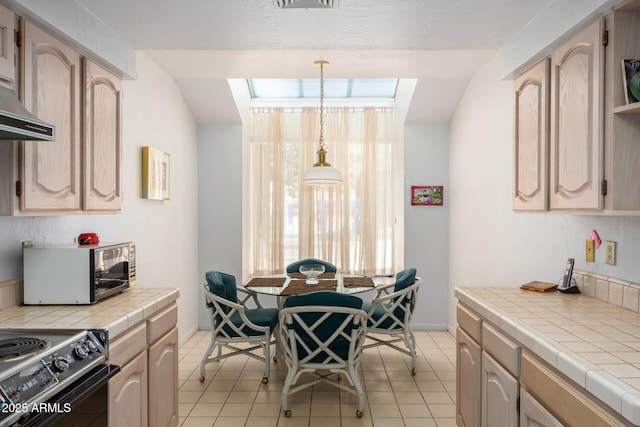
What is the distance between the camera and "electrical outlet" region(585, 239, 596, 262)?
225 cm

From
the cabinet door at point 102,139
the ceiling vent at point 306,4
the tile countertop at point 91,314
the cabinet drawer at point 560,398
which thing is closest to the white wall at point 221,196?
the cabinet door at point 102,139

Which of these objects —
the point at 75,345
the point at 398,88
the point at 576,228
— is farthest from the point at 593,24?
the point at 398,88

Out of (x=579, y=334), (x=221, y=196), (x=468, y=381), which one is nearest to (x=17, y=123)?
(x=579, y=334)

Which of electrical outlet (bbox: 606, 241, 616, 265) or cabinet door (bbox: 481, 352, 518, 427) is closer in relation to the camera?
cabinet door (bbox: 481, 352, 518, 427)

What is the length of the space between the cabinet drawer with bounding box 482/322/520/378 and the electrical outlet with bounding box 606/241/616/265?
2.33 feet

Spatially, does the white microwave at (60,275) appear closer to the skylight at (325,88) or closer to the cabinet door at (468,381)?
the cabinet door at (468,381)

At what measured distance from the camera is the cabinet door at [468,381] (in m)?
2.12

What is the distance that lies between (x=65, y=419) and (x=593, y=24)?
241cm

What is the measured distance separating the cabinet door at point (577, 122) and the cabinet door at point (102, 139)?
223 cm

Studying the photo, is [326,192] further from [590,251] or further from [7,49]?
[7,49]

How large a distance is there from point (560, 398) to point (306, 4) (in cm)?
186

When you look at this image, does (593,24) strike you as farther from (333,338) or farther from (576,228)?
(333,338)

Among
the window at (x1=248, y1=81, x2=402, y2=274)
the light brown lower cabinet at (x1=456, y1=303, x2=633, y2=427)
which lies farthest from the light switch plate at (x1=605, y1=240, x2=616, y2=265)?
the window at (x1=248, y1=81, x2=402, y2=274)

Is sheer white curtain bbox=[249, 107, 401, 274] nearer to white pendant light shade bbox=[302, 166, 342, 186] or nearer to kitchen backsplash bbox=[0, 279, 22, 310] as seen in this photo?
white pendant light shade bbox=[302, 166, 342, 186]
